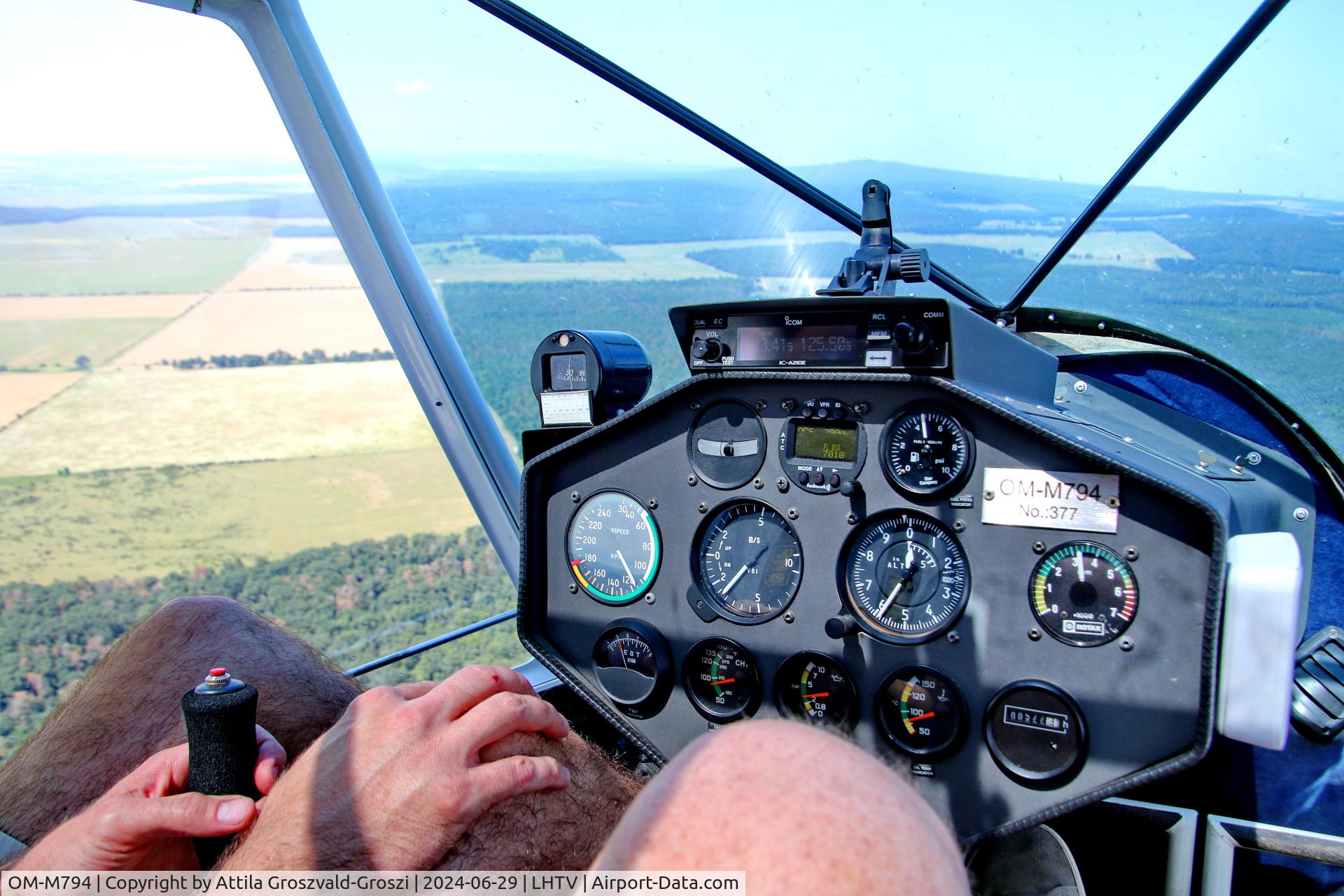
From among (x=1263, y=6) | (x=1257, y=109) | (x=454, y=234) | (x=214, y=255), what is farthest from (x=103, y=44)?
(x=1257, y=109)

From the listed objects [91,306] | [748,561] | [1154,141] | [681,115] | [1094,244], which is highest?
[681,115]

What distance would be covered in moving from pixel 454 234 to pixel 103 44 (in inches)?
43.1

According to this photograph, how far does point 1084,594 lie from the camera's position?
1806 mm

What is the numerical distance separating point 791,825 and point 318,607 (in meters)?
2.38

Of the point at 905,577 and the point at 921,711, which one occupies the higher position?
the point at 905,577

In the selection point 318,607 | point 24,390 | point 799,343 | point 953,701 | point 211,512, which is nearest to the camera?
point 953,701

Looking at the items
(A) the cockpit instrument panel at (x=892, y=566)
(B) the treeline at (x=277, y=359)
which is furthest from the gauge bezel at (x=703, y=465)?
(B) the treeline at (x=277, y=359)

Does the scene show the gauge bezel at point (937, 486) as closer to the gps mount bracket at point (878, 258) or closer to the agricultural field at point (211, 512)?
the gps mount bracket at point (878, 258)

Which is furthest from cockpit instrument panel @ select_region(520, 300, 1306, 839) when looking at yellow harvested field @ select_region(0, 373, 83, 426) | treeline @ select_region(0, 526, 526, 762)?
yellow harvested field @ select_region(0, 373, 83, 426)

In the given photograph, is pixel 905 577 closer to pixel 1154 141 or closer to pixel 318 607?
pixel 1154 141

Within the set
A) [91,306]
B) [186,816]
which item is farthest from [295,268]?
[186,816]

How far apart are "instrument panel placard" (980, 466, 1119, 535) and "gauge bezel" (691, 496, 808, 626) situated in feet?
1.44

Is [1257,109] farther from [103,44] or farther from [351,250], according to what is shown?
[103,44]

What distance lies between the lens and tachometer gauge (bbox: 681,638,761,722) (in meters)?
2.17
